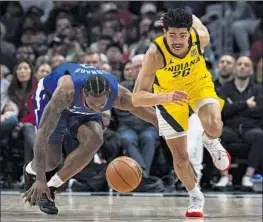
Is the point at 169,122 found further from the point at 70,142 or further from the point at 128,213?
the point at 70,142

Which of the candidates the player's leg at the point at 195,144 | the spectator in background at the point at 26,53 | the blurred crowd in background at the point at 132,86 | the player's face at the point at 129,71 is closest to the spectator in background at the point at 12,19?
the blurred crowd in background at the point at 132,86

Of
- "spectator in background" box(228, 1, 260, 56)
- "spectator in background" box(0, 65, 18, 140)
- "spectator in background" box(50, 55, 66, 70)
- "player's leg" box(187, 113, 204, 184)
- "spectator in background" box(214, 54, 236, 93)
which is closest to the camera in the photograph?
"player's leg" box(187, 113, 204, 184)

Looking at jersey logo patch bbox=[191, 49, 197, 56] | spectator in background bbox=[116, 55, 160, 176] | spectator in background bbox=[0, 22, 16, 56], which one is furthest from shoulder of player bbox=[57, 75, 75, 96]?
spectator in background bbox=[0, 22, 16, 56]

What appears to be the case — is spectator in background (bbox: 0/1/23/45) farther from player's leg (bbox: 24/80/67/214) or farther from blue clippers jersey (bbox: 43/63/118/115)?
blue clippers jersey (bbox: 43/63/118/115)

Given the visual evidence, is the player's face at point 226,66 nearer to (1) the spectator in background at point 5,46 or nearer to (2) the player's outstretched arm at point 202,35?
(1) the spectator in background at point 5,46

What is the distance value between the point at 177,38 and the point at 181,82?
0.57 m

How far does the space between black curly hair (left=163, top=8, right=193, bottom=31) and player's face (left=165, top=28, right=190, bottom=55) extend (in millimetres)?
42

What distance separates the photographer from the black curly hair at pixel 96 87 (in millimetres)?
7234

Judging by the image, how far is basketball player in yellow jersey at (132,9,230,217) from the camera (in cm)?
723

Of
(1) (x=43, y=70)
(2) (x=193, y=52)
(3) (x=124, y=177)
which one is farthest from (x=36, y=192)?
(1) (x=43, y=70)

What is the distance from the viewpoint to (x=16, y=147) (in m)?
11.3

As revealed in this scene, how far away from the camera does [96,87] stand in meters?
7.25

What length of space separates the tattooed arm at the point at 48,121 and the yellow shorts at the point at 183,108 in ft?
3.15

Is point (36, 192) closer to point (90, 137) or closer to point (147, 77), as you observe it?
point (90, 137)
